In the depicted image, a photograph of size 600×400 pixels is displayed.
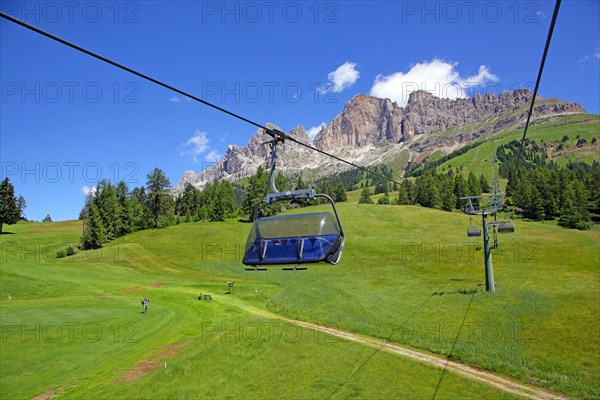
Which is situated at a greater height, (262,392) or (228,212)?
(228,212)

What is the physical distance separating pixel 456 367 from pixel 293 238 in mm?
16670

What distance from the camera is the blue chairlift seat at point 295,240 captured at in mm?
13797

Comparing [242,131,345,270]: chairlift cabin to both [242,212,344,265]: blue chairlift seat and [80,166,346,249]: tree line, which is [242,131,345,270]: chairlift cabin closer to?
[242,212,344,265]: blue chairlift seat

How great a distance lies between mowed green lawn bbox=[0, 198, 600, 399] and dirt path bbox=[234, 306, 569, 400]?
2.78ft

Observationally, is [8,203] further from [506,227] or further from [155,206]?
[506,227]

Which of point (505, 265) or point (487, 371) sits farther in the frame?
point (505, 265)

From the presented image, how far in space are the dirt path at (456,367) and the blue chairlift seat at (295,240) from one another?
14.4 meters

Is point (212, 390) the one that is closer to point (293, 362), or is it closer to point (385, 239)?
point (293, 362)

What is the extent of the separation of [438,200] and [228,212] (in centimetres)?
7484

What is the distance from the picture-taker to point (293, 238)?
14195 mm

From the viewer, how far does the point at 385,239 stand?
84312mm

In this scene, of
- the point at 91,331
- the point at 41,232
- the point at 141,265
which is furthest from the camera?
the point at 41,232

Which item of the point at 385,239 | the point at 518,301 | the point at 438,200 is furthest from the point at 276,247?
the point at 438,200

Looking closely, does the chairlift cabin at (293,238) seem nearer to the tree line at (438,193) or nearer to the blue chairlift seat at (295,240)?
the blue chairlift seat at (295,240)
